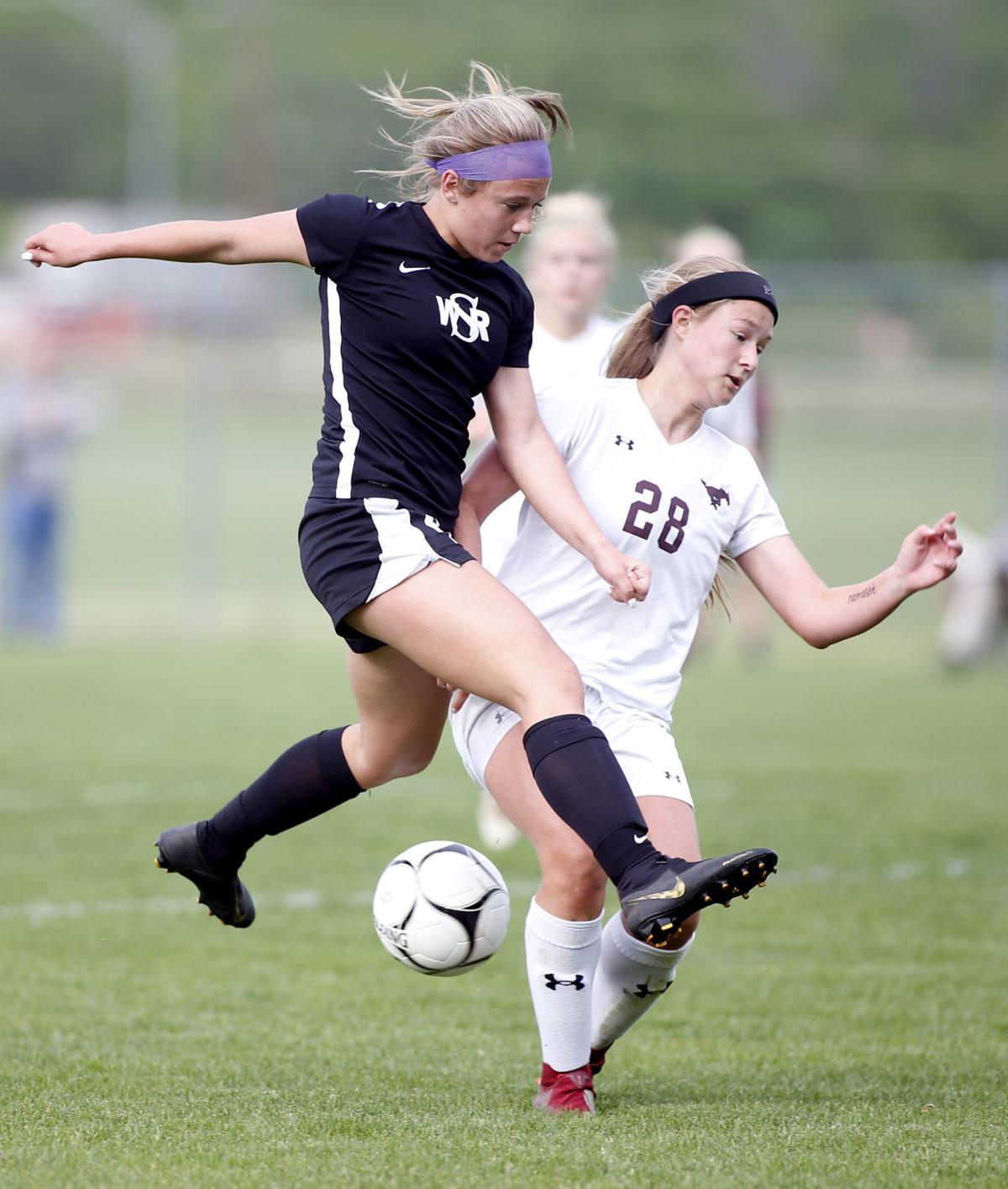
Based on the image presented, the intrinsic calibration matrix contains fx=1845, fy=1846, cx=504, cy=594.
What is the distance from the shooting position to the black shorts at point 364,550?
3.79m

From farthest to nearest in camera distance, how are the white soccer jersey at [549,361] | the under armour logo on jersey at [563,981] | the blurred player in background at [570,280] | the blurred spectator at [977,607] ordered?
the blurred spectator at [977,607]
the blurred player in background at [570,280]
the white soccer jersey at [549,361]
the under armour logo on jersey at [563,981]

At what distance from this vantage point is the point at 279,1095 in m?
3.88

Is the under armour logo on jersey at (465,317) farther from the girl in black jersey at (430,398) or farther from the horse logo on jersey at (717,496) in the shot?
the horse logo on jersey at (717,496)

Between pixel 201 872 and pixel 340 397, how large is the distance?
125cm

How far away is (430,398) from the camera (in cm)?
391

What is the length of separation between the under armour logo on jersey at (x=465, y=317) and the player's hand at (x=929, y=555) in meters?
1.00

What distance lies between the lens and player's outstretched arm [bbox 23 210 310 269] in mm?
3857

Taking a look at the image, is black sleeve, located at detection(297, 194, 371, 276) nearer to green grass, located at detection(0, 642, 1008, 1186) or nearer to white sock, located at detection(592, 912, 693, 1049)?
white sock, located at detection(592, 912, 693, 1049)

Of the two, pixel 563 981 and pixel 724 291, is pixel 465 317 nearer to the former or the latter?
pixel 724 291

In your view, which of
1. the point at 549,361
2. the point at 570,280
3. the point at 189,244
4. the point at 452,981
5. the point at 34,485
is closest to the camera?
the point at 189,244

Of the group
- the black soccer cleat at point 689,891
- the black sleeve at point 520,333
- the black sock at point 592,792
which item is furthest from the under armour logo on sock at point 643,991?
the black sleeve at point 520,333

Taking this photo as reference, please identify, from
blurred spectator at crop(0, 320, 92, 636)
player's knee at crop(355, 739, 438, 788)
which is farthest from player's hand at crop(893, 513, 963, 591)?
blurred spectator at crop(0, 320, 92, 636)

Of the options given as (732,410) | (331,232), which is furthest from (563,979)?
(732,410)

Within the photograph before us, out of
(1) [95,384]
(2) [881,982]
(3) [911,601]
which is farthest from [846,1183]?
(1) [95,384]
